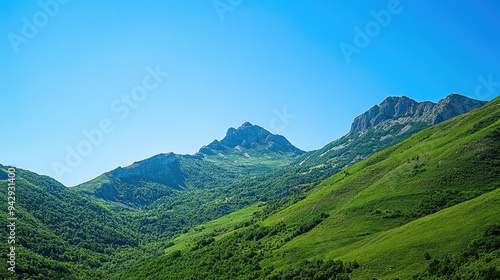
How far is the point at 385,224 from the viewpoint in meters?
114

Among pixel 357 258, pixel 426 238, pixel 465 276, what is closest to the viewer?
pixel 465 276

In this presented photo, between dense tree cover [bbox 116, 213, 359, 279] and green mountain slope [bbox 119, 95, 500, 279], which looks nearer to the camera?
green mountain slope [bbox 119, 95, 500, 279]

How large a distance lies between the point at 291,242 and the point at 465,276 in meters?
73.0

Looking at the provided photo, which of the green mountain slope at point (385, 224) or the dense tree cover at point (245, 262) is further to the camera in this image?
the dense tree cover at point (245, 262)

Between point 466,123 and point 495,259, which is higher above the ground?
point 466,123

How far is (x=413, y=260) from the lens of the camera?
262 feet

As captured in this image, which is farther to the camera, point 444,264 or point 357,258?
point 357,258

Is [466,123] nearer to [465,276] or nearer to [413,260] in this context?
[413,260]

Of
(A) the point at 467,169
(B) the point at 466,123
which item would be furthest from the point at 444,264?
(B) the point at 466,123

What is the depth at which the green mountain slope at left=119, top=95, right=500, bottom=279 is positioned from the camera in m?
84.2

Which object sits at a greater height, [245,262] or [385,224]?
[245,262]

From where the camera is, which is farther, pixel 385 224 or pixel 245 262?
pixel 245 262

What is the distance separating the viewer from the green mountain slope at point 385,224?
276ft

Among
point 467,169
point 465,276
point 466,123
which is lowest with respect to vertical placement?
point 465,276
